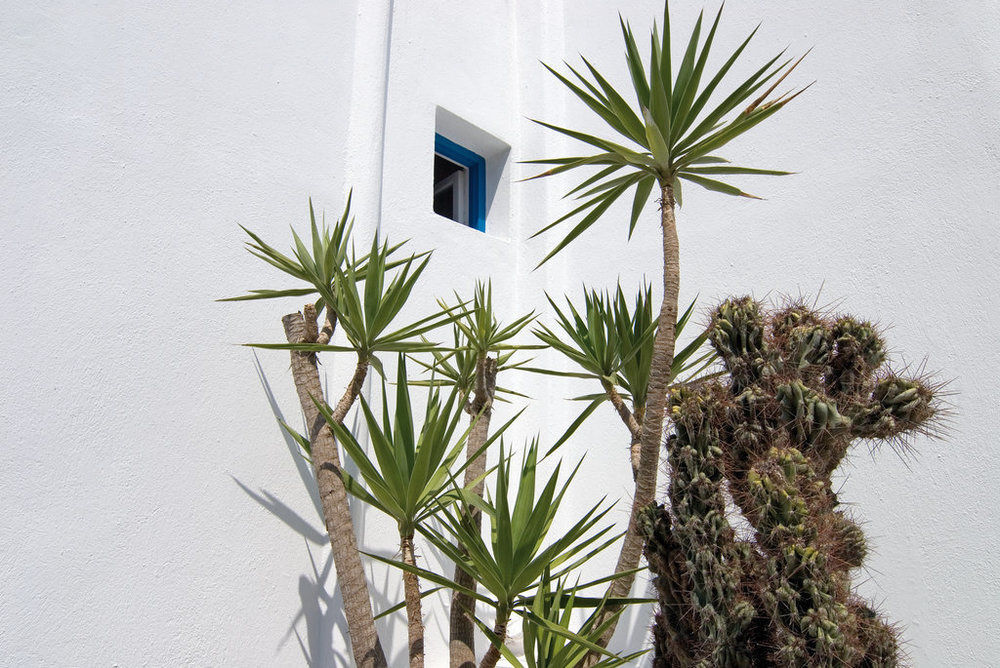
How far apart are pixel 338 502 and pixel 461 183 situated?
2450mm

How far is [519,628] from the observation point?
11.2 ft

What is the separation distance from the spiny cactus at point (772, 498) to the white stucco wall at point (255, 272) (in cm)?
74

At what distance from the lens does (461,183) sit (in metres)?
4.14

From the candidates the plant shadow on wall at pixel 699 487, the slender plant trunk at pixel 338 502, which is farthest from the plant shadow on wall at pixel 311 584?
the plant shadow on wall at pixel 699 487

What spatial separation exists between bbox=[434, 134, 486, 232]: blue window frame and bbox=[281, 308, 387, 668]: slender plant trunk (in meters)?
1.83

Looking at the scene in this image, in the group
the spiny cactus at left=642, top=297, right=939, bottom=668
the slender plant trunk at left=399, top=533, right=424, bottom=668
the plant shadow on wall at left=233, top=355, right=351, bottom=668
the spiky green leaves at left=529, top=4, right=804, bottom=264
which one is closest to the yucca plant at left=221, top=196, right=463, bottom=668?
the slender plant trunk at left=399, top=533, right=424, bottom=668

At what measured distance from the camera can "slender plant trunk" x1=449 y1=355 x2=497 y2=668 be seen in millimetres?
2176

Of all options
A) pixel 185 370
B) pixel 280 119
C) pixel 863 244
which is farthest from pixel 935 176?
pixel 185 370

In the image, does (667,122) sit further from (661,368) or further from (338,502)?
(338,502)

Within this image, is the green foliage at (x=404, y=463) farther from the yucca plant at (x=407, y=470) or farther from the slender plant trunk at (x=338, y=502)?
the slender plant trunk at (x=338, y=502)

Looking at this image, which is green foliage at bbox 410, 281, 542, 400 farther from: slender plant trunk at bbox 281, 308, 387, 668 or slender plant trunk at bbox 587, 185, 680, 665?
slender plant trunk at bbox 587, 185, 680, 665

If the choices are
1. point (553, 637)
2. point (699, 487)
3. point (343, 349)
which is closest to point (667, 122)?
point (699, 487)

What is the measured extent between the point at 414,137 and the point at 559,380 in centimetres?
148

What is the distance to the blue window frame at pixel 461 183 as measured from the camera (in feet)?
13.1
